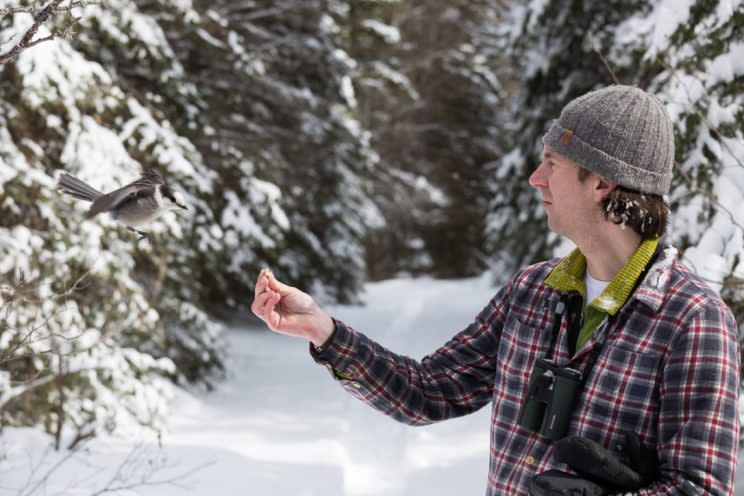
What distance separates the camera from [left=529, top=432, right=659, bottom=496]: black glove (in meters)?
1.41

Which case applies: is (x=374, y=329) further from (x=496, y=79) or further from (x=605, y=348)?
(x=496, y=79)

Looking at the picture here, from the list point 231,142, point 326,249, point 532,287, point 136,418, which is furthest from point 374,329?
point 532,287

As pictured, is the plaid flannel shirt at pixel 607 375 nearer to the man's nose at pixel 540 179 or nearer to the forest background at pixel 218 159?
the man's nose at pixel 540 179

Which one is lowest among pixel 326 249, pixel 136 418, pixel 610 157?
pixel 326 249

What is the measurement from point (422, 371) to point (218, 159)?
23.7ft

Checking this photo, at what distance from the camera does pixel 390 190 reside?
19656 millimetres

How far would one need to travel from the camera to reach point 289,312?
1920 millimetres

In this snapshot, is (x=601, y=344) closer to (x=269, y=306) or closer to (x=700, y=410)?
(x=700, y=410)

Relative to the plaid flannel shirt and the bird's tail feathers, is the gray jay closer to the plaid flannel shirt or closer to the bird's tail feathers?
the bird's tail feathers

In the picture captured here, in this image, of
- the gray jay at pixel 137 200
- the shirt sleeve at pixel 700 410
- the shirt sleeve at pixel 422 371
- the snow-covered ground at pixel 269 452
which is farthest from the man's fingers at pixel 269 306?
the snow-covered ground at pixel 269 452

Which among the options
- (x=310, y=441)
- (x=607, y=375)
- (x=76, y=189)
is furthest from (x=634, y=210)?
(x=310, y=441)

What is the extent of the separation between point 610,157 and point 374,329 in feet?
36.9

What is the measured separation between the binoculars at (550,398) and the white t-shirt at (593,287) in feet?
0.63

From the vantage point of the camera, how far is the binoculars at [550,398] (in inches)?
62.6
